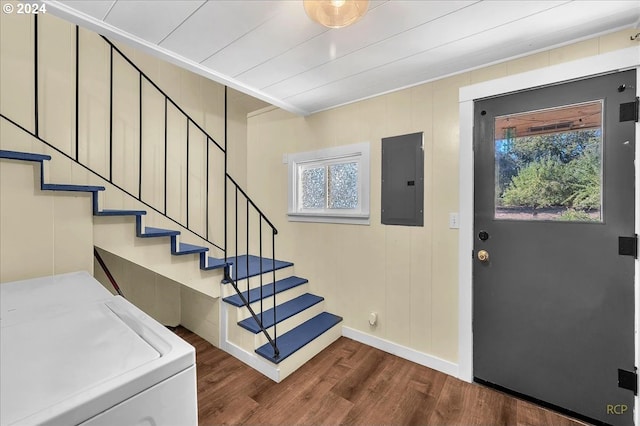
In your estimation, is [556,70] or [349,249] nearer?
[556,70]

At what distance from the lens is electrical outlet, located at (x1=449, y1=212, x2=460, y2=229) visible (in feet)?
6.81

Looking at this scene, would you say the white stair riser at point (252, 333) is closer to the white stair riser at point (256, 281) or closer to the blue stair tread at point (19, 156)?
the white stair riser at point (256, 281)

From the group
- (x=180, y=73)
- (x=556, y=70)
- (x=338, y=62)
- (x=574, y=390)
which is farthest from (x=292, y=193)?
(x=574, y=390)

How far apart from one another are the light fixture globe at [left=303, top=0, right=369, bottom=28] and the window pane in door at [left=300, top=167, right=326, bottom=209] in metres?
1.71

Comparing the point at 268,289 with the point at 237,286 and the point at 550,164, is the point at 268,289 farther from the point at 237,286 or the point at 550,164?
the point at 550,164

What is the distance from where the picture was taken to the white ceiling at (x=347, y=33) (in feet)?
4.53

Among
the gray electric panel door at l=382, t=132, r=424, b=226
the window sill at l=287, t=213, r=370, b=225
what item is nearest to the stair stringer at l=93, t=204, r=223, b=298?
the window sill at l=287, t=213, r=370, b=225

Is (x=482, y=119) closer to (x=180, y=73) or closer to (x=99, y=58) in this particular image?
(x=180, y=73)

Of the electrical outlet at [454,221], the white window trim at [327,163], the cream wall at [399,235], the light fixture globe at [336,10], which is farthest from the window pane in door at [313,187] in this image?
the light fixture globe at [336,10]

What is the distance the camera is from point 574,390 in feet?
5.57

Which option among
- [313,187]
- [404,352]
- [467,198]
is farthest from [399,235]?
[313,187]

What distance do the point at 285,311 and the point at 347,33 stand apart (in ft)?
7.22

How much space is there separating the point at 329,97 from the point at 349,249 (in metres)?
1.42

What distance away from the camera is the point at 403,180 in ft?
7.73
